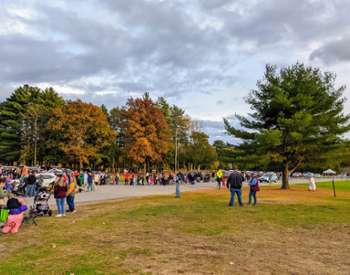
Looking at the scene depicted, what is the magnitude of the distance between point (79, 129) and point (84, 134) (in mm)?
1716

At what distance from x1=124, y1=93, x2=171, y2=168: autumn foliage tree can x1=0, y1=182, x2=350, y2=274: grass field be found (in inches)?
1925

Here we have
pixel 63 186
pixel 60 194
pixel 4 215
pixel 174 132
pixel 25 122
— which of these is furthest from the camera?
pixel 174 132

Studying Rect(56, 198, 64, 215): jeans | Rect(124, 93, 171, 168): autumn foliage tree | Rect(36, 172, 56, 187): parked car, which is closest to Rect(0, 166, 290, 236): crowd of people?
Rect(56, 198, 64, 215): jeans

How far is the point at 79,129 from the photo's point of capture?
59688 millimetres

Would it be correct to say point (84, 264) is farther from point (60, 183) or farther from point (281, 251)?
point (60, 183)

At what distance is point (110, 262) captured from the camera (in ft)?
22.3

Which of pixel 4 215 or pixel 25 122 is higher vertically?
pixel 25 122

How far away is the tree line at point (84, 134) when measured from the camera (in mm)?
60062

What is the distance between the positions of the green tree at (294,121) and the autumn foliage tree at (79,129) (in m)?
33.3

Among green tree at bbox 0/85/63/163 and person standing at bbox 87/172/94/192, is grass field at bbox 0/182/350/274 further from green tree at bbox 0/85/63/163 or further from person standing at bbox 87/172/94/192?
green tree at bbox 0/85/63/163

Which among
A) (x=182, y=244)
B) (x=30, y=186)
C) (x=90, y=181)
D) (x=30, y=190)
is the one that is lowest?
(x=182, y=244)

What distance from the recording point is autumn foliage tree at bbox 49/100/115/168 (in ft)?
194

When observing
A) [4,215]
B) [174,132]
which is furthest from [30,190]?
[174,132]

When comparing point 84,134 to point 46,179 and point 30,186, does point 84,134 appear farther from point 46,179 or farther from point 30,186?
point 30,186
